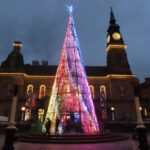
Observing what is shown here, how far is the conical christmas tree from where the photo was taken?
1817cm

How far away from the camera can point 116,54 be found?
171ft

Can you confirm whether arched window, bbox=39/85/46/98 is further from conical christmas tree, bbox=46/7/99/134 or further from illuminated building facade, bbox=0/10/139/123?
conical christmas tree, bbox=46/7/99/134

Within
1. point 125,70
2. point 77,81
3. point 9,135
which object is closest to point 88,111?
point 77,81

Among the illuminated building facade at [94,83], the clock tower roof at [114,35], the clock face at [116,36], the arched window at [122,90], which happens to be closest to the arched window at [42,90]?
the illuminated building facade at [94,83]

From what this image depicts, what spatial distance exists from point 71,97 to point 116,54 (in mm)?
35664

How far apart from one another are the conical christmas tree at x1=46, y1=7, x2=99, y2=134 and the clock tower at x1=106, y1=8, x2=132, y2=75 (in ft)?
94.1

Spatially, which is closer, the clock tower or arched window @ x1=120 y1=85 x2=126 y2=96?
arched window @ x1=120 y1=85 x2=126 y2=96

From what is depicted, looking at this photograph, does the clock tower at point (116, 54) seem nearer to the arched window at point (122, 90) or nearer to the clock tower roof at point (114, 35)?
the clock tower roof at point (114, 35)

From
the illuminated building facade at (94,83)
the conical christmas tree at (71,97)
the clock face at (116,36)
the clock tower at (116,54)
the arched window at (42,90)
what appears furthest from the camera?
the clock face at (116,36)

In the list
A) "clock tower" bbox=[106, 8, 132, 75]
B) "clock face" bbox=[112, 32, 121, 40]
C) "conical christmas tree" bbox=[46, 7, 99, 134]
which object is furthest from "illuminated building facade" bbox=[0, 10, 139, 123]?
"conical christmas tree" bbox=[46, 7, 99, 134]

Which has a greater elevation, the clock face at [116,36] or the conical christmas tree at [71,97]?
the clock face at [116,36]

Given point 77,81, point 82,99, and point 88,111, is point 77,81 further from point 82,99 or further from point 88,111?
point 88,111

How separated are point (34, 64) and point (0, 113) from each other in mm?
16597

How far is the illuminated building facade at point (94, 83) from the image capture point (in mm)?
44094
